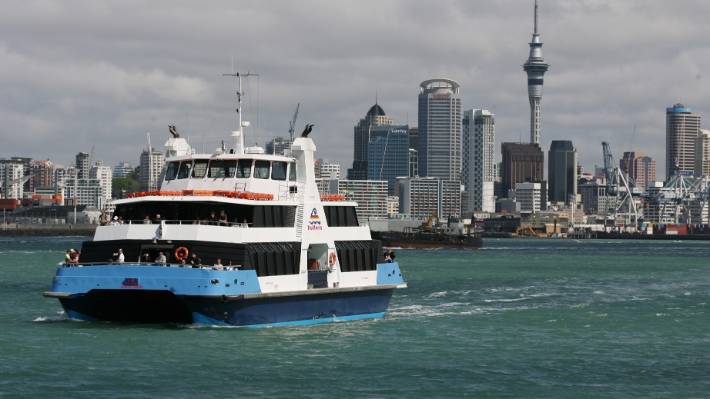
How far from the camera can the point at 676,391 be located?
3494 cm

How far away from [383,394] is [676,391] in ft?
24.7

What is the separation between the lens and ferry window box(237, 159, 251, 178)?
154 ft

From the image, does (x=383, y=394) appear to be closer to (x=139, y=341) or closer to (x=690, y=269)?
(x=139, y=341)

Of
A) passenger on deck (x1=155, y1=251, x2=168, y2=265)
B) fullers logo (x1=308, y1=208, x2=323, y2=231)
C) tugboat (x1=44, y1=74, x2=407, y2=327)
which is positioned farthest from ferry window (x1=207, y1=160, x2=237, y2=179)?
passenger on deck (x1=155, y1=251, x2=168, y2=265)

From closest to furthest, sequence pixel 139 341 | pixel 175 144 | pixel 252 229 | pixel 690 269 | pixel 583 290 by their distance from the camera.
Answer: pixel 139 341 → pixel 252 229 → pixel 175 144 → pixel 583 290 → pixel 690 269

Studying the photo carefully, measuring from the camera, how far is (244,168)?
47.1m

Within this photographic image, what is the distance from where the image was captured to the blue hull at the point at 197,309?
140 feet

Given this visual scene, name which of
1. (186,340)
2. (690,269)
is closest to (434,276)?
(690,269)

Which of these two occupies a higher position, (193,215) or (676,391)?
(193,215)

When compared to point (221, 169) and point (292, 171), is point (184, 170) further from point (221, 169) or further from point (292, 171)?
point (292, 171)

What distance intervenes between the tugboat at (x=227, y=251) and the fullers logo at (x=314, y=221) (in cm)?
3

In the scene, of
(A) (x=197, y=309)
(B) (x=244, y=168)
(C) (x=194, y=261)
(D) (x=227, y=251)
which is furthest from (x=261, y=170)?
(A) (x=197, y=309)

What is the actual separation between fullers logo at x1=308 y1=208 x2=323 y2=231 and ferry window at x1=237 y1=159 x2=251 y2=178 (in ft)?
8.55

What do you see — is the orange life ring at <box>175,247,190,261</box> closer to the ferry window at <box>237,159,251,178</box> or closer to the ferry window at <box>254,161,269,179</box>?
the ferry window at <box>237,159,251,178</box>
